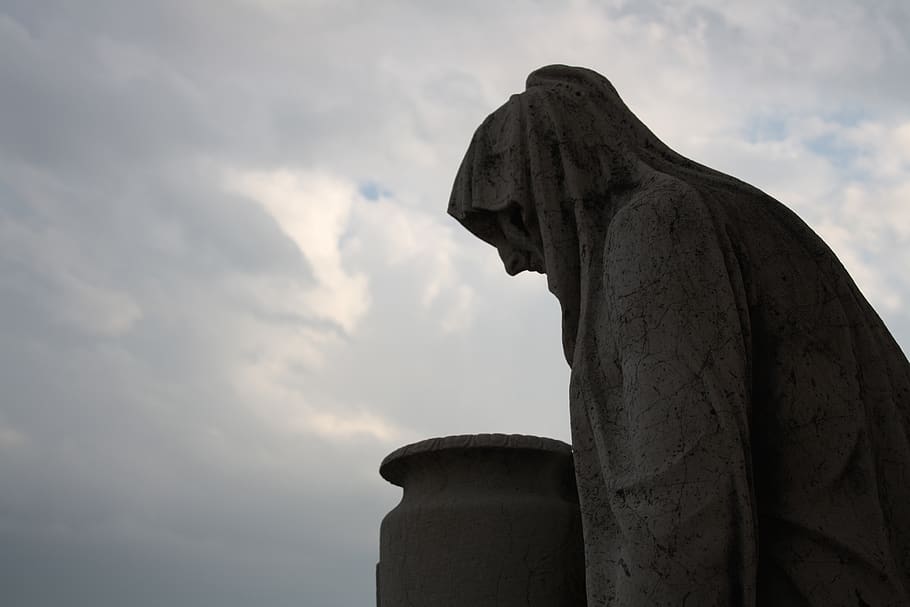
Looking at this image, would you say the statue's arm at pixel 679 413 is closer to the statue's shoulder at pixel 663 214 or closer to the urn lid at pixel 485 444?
the statue's shoulder at pixel 663 214

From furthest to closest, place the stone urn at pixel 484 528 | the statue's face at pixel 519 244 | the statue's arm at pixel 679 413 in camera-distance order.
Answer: the statue's face at pixel 519 244 → the stone urn at pixel 484 528 → the statue's arm at pixel 679 413

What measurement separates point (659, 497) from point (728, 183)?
133 cm

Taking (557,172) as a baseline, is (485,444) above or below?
below

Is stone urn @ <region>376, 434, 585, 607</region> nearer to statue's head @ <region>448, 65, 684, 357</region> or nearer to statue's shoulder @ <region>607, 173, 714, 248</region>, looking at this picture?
statue's head @ <region>448, 65, 684, 357</region>

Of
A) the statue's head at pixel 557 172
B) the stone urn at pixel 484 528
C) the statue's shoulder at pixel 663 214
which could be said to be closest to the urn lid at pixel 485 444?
the stone urn at pixel 484 528

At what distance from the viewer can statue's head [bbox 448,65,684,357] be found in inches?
155

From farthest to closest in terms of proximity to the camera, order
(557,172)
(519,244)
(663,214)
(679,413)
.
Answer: (519,244)
(557,172)
(663,214)
(679,413)

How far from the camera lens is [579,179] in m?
3.99

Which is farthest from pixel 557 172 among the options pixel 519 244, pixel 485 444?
pixel 485 444

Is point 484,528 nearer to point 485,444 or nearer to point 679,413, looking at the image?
point 485,444

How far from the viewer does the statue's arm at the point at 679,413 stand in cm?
311

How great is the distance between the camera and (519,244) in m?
4.33

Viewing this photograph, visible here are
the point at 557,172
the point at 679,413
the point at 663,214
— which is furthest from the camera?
the point at 557,172

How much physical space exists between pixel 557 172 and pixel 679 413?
1.21 metres
